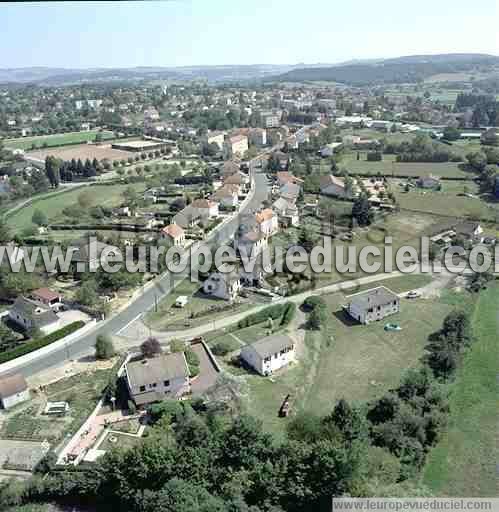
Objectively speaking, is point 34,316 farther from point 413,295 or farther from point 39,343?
point 413,295

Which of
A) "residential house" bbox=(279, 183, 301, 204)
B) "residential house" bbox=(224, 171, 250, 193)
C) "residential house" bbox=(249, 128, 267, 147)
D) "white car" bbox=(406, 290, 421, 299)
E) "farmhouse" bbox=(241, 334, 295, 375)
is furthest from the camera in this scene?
"residential house" bbox=(249, 128, 267, 147)

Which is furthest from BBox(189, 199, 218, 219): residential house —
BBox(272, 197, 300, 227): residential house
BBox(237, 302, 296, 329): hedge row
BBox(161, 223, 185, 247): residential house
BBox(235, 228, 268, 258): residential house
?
BBox(237, 302, 296, 329): hedge row

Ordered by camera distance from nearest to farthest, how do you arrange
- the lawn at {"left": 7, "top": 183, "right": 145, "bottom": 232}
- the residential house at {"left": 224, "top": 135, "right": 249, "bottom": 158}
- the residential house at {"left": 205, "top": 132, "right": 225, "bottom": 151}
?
the lawn at {"left": 7, "top": 183, "right": 145, "bottom": 232}
the residential house at {"left": 224, "top": 135, "right": 249, "bottom": 158}
the residential house at {"left": 205, "top": 132, "right": 225, "bottom": 151}

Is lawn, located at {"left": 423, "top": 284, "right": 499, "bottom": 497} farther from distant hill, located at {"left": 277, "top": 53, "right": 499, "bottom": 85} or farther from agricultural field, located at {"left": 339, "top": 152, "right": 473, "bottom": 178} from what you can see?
distant hill, located at {"left": 277, "top": 53, "right": 499, "bottom": 85}

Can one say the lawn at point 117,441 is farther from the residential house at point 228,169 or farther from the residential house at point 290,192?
the residential house at point 228,169

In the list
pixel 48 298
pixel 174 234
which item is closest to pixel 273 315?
pixel 48 298

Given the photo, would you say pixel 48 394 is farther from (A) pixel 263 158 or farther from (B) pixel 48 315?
(A) pixel 263 158

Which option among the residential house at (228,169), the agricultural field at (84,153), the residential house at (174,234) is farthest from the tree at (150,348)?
the agricultural field at (84,153)
